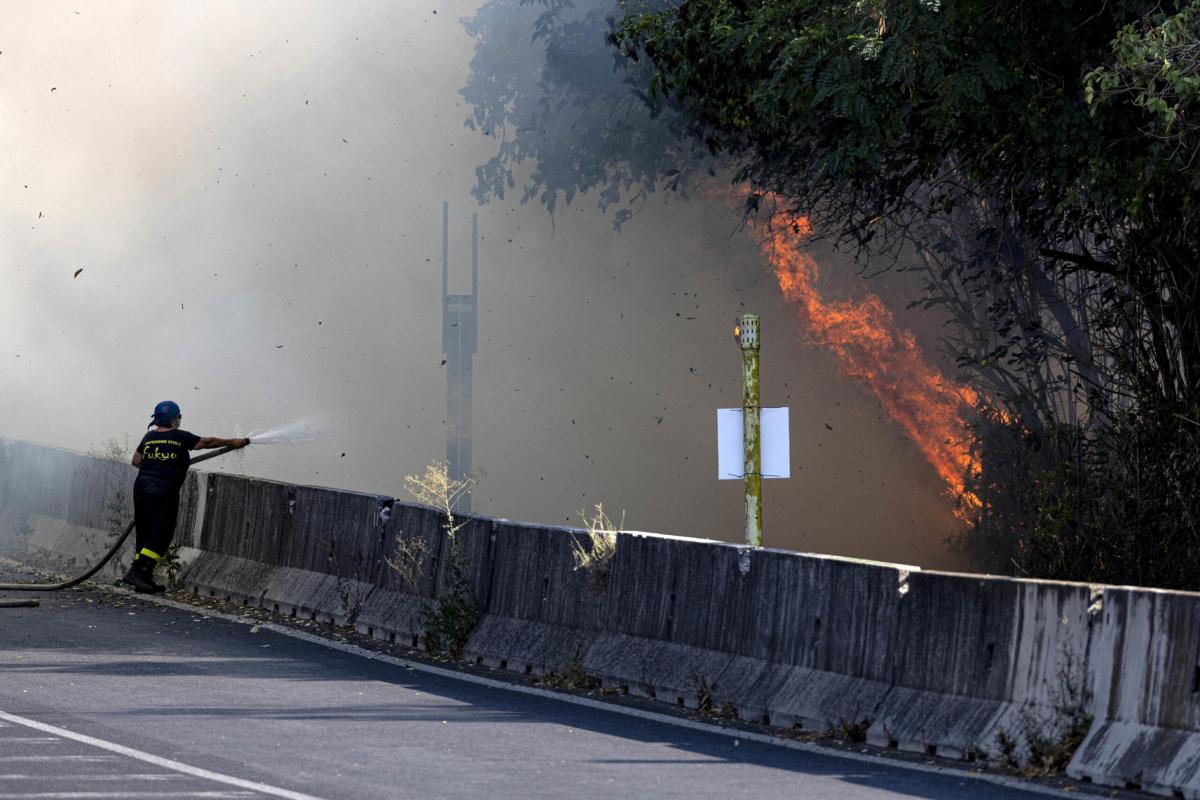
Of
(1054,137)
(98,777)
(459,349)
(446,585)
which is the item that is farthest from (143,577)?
(459,349)

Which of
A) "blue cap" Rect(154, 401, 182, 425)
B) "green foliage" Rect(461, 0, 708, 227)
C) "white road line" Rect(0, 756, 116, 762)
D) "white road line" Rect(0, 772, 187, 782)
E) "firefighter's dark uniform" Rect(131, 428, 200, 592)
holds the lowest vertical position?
"white road line" Rect(0, 772, 187, 782)

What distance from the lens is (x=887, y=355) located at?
1155 inches

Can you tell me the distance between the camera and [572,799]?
24.3 ft

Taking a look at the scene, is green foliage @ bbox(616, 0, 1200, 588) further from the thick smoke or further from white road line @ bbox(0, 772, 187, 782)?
the thick smoke

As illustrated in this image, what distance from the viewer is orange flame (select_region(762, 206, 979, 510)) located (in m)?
28.2

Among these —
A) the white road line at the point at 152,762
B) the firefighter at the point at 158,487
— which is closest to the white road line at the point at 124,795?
the white road line at the point at 152,762

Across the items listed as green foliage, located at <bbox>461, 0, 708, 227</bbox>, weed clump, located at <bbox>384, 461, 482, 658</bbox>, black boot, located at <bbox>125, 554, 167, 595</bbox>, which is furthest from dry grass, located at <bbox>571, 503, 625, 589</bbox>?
green foliage, located at <bbox>461, 0, 708, 227</bbox>

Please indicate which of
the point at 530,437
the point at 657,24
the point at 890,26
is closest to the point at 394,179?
the point at 530,437

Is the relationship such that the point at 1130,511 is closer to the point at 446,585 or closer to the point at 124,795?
the point at 446,585

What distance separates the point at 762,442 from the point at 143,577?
551cm

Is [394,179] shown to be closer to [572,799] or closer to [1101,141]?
[1101,141]

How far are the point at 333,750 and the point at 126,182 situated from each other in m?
22.3

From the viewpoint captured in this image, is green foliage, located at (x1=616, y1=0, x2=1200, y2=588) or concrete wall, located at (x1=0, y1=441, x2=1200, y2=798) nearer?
concrete wall, located at (x1=0, y1=441, x2=1200, y2=798)

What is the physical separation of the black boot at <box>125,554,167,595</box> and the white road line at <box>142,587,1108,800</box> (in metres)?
1.11
